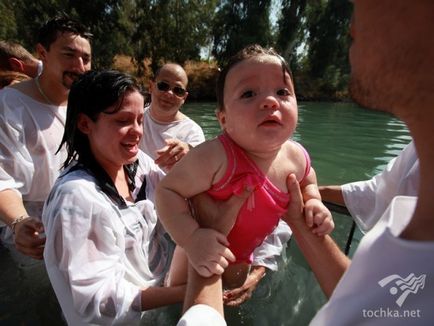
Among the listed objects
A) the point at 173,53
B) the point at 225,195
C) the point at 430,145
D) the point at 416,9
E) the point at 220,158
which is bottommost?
the point at 173,53

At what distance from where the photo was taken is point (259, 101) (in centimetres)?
132

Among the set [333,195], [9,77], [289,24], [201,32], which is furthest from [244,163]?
[289,24]

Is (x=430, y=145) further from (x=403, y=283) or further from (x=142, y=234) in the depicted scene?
(x=142, y=234)

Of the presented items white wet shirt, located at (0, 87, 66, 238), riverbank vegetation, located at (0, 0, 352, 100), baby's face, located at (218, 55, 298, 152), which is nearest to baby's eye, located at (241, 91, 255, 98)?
baby's face, located at (218, 55, 298, 152)

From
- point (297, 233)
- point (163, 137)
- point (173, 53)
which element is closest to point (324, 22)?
point (173, 53)

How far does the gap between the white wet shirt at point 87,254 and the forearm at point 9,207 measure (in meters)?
0.70

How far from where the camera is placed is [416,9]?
0.66m

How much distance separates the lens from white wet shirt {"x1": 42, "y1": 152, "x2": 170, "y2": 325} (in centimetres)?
132

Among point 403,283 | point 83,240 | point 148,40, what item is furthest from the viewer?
point 148,40

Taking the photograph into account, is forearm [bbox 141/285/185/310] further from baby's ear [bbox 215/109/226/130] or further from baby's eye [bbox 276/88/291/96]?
baby's eye [bbox 276/88/291/96]

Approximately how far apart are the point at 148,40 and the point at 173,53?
1.78 m

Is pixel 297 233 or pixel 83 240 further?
pixel 297 233

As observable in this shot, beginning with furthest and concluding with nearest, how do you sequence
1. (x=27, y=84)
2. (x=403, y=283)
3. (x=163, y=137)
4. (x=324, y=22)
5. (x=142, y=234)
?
(x=324, y=22) → (x=163, y=137) → (x=27, y=84) → (x=142, y=234) → (x=403, y=283)

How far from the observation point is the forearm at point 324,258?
142 cm
